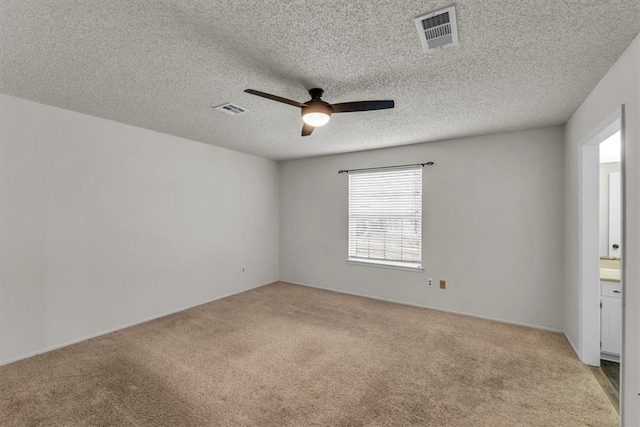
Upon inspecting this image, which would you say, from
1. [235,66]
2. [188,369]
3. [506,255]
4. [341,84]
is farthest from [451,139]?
[188,369]

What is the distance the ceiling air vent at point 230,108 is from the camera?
9.52ft

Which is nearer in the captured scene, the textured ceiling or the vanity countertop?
the textured ceiling

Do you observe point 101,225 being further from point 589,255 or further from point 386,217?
point 589,255

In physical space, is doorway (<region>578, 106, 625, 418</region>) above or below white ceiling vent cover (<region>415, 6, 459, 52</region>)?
below

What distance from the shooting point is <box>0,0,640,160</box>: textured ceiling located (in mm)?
1549

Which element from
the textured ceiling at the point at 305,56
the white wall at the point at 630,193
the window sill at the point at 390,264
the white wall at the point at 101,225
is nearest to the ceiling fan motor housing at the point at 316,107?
the textured ceiling at the point at 305,56

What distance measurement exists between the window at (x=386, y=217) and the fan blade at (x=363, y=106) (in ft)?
7.99

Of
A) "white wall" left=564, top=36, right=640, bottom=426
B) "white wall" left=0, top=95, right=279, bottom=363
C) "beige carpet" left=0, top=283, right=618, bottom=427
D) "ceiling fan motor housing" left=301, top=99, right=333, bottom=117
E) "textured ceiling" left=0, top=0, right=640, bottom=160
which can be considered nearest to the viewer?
"textured ceiling" left=0, top=0, right=640, bottom=160

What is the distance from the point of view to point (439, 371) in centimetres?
259

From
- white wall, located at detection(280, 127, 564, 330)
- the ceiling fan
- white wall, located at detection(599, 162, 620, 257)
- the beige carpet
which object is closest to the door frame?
the beige carpet

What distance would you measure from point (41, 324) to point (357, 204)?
13.9 feet

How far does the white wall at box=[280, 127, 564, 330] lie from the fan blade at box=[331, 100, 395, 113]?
2377mm

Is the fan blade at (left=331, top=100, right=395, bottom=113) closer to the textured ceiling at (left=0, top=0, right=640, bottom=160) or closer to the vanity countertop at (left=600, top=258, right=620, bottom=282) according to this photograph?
the textured ceiling at (left=0, top=0, right=640, bottom=160)

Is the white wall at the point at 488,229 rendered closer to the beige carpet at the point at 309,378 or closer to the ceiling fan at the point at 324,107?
the beige carpet at the point at 309,378
